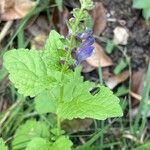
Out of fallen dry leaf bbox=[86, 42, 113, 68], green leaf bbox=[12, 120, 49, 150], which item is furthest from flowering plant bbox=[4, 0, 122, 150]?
fallen dry leaf bbox=[86, 42, 113, 68]

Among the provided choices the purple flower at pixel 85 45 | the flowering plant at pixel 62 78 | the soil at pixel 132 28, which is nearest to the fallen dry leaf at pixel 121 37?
the soil at pixel 132 28

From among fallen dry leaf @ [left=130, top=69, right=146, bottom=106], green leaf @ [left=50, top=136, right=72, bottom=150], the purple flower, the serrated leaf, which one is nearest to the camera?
the purple flower

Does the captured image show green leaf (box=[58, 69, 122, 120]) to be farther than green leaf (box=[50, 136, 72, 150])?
No

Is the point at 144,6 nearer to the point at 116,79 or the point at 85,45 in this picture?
the point at 116,79

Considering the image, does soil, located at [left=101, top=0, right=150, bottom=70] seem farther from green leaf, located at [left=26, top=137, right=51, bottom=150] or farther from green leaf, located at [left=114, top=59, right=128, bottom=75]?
green leaf, located at [left=26, top=137, right=51, bottom=150]

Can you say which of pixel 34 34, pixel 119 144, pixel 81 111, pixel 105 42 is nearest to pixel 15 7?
pixel 34 34

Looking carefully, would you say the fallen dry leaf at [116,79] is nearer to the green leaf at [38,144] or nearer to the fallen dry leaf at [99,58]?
the fallen dry leaf at [99,58]
